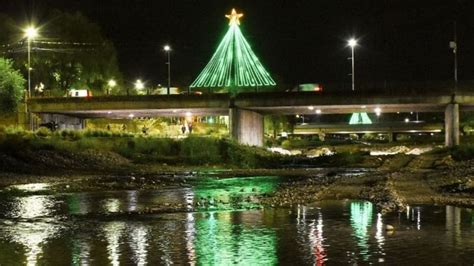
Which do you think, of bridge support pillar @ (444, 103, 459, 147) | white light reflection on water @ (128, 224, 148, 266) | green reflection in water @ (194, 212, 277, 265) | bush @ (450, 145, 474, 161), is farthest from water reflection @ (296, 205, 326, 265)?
bridge support pillar @ (444, 103, 459, 147)

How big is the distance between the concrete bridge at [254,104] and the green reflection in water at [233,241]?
63.2 metres

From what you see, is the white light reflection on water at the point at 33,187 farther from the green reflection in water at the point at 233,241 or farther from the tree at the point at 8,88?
the tree at the point at 8,88

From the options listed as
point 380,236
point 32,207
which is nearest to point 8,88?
point 32,207

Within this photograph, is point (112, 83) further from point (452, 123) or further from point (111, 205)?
point (111, 205)

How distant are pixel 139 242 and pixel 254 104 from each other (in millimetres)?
70752

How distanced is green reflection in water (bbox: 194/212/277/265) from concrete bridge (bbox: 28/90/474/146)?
6322 cm

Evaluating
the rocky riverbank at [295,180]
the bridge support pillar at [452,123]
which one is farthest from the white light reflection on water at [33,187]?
the bridge support pillar at [452,123]

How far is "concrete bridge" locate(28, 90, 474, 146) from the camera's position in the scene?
87.2 m

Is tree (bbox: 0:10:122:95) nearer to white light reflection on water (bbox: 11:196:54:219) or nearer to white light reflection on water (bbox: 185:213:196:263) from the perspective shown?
white light reflection on water (bbox: 11:196:54:219)

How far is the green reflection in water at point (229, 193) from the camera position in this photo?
99.9 ft

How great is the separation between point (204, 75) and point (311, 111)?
3546 cm

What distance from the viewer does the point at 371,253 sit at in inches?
704

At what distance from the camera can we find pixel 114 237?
21109mm

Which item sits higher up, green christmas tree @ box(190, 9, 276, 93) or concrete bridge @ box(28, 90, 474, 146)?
green christmas tree @ box(190, 9, 276, 93)
